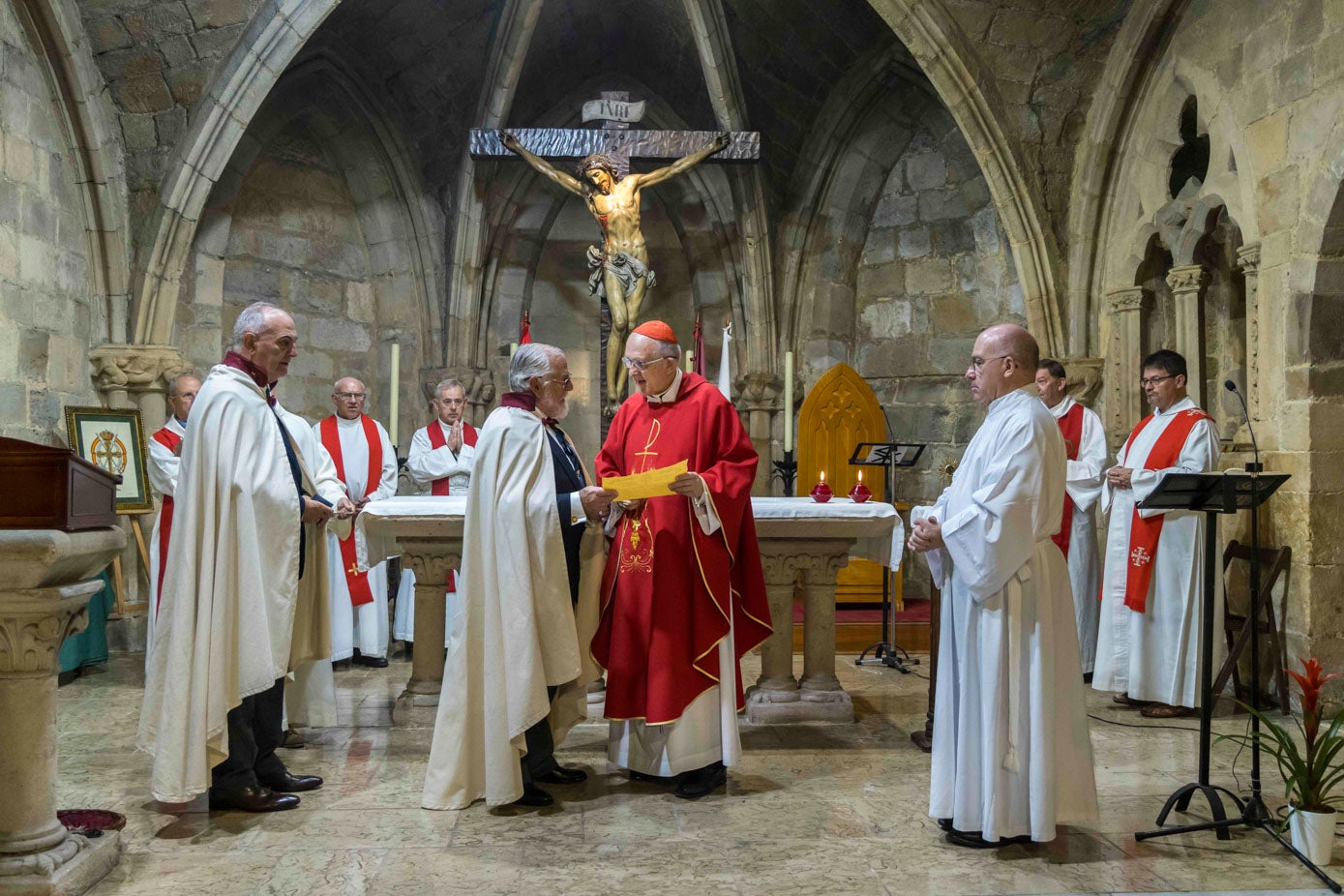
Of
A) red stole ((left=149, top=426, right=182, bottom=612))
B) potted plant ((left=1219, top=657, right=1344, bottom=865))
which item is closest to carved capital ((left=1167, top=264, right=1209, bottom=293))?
potted plant ((left=1219, top=657, right=1344, bottom=865))

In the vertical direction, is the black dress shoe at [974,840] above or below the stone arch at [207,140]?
below

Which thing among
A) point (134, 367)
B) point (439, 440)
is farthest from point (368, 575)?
point (134, 367)

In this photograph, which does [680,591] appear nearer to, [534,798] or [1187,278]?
[534,798]

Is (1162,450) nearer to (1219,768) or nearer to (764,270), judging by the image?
(1219,768)

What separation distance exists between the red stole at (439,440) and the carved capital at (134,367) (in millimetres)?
1769

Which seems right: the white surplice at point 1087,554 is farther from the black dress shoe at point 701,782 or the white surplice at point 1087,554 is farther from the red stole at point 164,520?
the red stole at point 164,520

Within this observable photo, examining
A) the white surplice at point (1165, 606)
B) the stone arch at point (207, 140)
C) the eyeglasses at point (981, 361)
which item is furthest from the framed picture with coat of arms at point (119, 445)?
the white surplice at point (1165, 606)

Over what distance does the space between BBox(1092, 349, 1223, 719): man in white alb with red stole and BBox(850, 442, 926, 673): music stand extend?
1213mm

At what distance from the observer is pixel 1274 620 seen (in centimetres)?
584

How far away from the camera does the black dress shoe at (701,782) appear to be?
438cm

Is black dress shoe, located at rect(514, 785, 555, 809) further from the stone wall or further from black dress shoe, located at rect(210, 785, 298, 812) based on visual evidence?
the stone wall

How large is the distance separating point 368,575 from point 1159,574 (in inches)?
185

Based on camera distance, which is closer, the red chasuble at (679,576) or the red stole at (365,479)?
the red chasuble at (679,576)

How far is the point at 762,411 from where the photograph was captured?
9.62 metres
